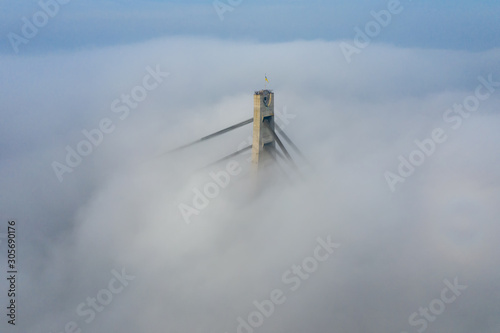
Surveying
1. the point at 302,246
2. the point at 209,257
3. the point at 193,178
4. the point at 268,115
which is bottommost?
the point at 302,246

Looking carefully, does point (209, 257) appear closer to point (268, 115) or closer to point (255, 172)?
point (255, 172)

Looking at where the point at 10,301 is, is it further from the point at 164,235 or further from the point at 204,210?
the point at 204,210

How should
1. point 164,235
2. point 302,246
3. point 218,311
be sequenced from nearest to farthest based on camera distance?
1. point 218,311
2. point 302,246
3. point 164,235

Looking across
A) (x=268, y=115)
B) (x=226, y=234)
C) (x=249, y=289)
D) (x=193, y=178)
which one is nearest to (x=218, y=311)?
(x=249, y=289)

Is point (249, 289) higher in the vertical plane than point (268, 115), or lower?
lower

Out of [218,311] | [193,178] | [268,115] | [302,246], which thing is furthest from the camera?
[193,178]

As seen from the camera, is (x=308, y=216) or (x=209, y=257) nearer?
(x=209, y=257)
